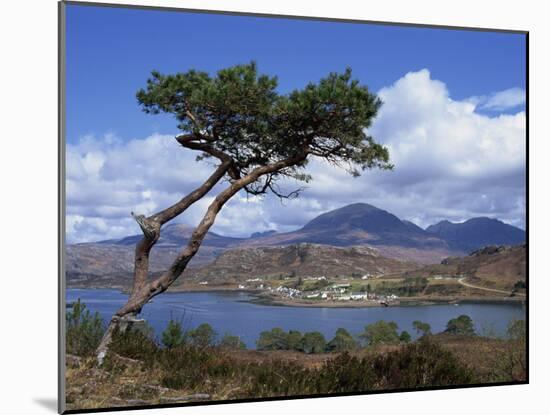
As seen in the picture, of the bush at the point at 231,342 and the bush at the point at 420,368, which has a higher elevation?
the bush at the point at 231,342

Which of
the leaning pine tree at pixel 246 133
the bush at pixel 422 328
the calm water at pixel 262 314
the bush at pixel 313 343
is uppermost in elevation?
the leaning pine tree at pixel 246 133

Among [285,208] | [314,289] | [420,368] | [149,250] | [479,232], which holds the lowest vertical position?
[420,368]

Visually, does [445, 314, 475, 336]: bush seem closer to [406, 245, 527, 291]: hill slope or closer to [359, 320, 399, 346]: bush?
[406, 245, 527, 291]: hill slope

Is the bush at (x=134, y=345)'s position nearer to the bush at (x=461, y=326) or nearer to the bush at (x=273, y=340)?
the bush at (x=273, y=340)

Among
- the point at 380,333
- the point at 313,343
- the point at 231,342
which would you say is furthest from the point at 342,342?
the point at 231,342

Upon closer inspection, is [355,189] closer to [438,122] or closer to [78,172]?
[438,122]

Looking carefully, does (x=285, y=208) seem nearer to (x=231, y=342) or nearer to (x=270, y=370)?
(x=231, y=342)

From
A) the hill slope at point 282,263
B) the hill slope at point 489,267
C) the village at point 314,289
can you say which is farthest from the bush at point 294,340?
the hill slope at point 489,267
